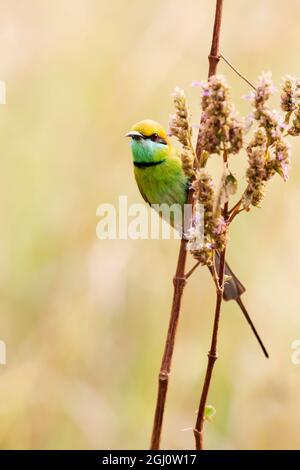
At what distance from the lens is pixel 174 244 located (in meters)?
3.30

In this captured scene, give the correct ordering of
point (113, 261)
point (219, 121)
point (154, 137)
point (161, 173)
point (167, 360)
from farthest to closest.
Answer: point (113, 261)
point (161, 173)
point (154, 137)
point (167, 360)
point (219, 121)

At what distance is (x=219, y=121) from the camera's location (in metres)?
1.52

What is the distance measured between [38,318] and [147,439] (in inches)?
24.6

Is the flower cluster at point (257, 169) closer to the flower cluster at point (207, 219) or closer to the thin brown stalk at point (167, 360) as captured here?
the flower cluster at point (207, 219)

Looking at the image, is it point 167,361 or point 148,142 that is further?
point 148,142

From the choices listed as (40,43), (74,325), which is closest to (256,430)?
(74,325)

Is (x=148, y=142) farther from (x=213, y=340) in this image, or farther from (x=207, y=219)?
(x=213, y=340)

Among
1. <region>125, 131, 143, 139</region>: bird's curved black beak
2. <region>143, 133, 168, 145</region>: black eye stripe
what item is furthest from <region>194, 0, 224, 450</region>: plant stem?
<region>143, 133, 168, 145</region>: black eye stripe

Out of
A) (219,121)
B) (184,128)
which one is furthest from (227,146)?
(184,128)

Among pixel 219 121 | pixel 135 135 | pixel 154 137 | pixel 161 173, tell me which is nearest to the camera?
pixel 219 121

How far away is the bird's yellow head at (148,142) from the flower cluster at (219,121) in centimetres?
92

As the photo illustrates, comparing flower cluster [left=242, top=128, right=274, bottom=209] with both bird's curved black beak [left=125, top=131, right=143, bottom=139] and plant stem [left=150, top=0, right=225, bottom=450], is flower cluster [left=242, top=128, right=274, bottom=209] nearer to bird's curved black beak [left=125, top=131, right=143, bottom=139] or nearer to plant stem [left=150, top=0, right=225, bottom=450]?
plant stem [left=150, top=0, right=225, bottom=450]

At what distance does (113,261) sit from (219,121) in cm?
164

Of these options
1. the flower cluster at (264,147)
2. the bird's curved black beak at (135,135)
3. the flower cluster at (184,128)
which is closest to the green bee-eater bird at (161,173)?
the bird's curved black beak at (135,135)
